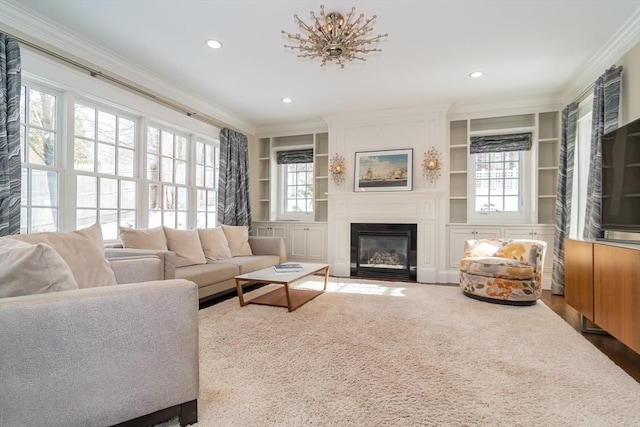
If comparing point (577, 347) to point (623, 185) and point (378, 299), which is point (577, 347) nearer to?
point (623, 185)

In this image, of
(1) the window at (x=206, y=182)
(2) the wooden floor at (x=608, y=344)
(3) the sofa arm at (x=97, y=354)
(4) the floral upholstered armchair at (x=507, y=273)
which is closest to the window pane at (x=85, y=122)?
(1) the window at (x=206, y=182)

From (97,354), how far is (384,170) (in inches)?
172

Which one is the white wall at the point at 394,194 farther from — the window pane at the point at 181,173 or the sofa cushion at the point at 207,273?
the window pane at the point at 181,173

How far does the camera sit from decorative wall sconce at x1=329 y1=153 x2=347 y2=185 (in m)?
5.20

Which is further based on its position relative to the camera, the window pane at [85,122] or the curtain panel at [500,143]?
the curtain panel at [500,143]

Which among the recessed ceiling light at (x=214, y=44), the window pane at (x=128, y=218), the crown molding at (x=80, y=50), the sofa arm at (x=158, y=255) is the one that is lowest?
the sofa arm at (x=158, y=255)

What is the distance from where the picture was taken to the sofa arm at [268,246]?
4.75 metres

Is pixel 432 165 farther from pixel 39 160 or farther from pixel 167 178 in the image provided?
A: pixel 39 160

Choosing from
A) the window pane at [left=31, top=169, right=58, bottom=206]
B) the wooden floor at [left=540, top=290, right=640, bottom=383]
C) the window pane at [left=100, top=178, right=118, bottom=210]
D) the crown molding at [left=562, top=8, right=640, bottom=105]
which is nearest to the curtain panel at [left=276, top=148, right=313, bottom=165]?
the window pane at [left=100, top=178, right=118, bottom=210]

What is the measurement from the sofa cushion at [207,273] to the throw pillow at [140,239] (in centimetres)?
34

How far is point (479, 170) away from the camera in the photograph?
485cm

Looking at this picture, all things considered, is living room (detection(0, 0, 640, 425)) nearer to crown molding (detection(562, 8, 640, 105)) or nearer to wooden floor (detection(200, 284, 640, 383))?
crown molding (detection(562, 8, 640, 105))

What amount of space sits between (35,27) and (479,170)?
5349 millimetres

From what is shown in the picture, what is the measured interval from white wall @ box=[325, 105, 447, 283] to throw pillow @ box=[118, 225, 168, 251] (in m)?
2.73
